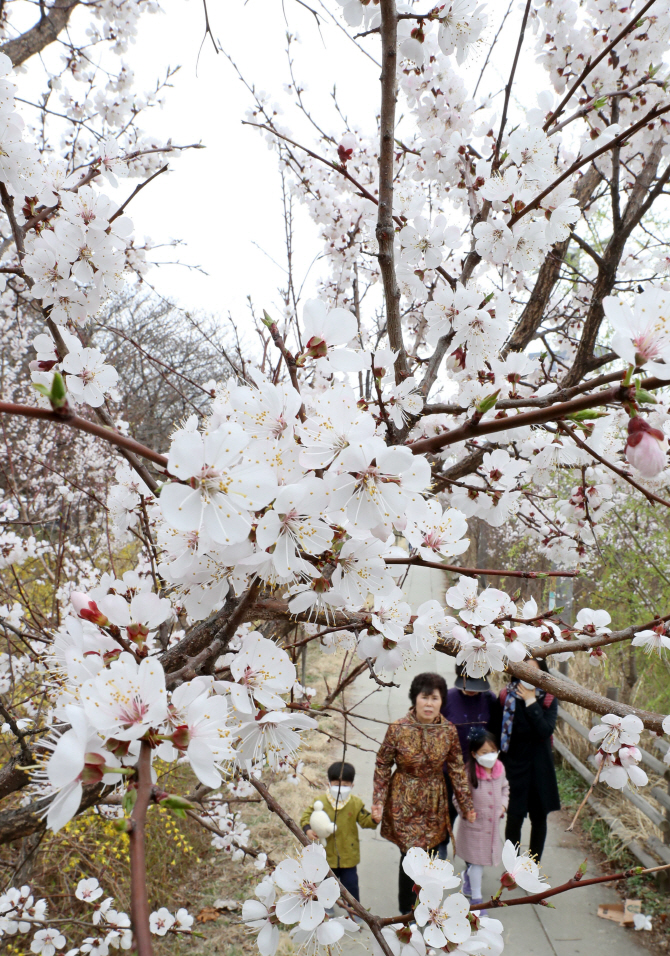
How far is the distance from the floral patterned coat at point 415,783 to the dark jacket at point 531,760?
66cm

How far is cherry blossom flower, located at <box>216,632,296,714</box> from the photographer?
0.98 metres

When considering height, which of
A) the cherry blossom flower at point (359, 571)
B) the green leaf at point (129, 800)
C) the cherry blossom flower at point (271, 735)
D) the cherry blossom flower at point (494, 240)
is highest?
the cherry blossom flower at point (494, 240)

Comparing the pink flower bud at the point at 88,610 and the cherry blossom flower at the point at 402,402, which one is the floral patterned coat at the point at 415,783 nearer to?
the cherry blossom flower at the point at 402,402

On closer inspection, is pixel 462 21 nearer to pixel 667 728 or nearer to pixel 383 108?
pixel 383 108

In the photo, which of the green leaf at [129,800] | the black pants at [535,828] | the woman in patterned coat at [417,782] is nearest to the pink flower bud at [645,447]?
the green leaf at [129,800]

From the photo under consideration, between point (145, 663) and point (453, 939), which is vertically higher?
point (145, 663)

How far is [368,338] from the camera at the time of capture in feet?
17.6

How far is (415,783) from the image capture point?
3268 mm

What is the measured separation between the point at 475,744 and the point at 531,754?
0.48 m

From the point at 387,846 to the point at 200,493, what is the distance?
180 inches

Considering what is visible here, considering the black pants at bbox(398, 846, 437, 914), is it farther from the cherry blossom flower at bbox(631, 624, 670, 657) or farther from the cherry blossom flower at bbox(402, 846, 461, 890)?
the cherry blossom flower at bbox(631, 624, 670, 657)

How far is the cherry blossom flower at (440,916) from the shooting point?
132 cm

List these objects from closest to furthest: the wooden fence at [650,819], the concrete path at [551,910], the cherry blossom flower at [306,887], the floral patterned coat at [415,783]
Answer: the cherry blossom flower at [306,887]
the floral patterned coat at [415,783]
the concrete path at [551,910]
the wooden fence at [650,819]

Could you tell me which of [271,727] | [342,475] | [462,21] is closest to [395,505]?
[342,475]
